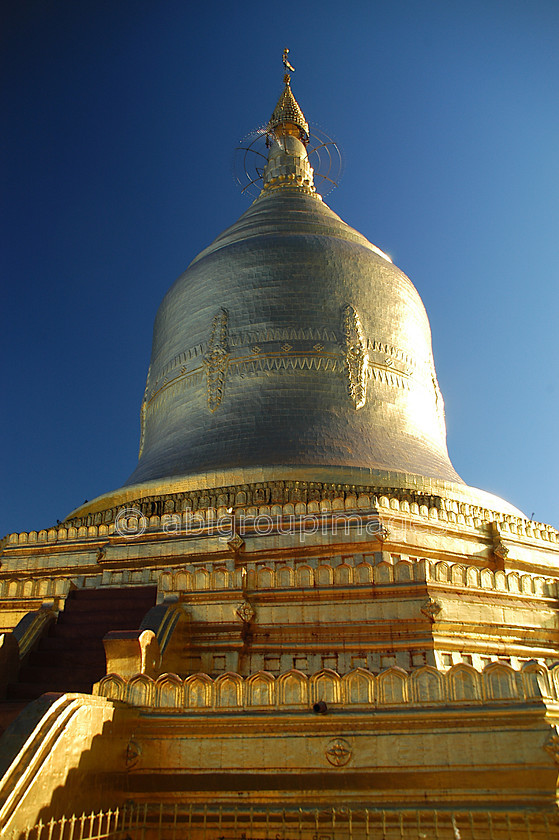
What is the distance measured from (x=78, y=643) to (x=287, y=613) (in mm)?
2711

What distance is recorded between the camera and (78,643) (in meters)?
9.64

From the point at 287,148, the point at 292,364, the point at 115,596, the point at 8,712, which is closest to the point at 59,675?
the point at 8,712

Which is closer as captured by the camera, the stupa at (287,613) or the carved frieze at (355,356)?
the stupa at (287,613)

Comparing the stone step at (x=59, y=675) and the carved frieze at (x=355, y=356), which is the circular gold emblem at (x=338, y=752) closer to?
the stone step at (x=59, y=675)

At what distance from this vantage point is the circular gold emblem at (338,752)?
20.9ft

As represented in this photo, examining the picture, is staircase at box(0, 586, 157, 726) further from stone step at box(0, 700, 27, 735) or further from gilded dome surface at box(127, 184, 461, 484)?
gilded dome surface at box(127, 184, 461, 484)

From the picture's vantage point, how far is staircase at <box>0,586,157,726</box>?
8.52m

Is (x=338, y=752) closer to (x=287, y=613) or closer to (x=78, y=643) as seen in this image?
(x=287, y=613)

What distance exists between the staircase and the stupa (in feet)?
0.12

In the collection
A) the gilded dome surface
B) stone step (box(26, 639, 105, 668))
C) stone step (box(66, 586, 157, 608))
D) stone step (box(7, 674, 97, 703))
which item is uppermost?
the gilded dome surface

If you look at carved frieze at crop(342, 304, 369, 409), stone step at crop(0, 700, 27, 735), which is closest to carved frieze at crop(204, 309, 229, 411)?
carved frieze at crop(342, 304, 369, 409)

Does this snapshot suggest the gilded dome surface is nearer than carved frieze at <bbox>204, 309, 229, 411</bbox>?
Yes

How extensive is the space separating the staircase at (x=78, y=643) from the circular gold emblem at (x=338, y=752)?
3108mm

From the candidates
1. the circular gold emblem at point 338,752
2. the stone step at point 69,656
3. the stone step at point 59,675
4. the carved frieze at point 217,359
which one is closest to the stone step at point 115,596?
the stone step at point 69,656
